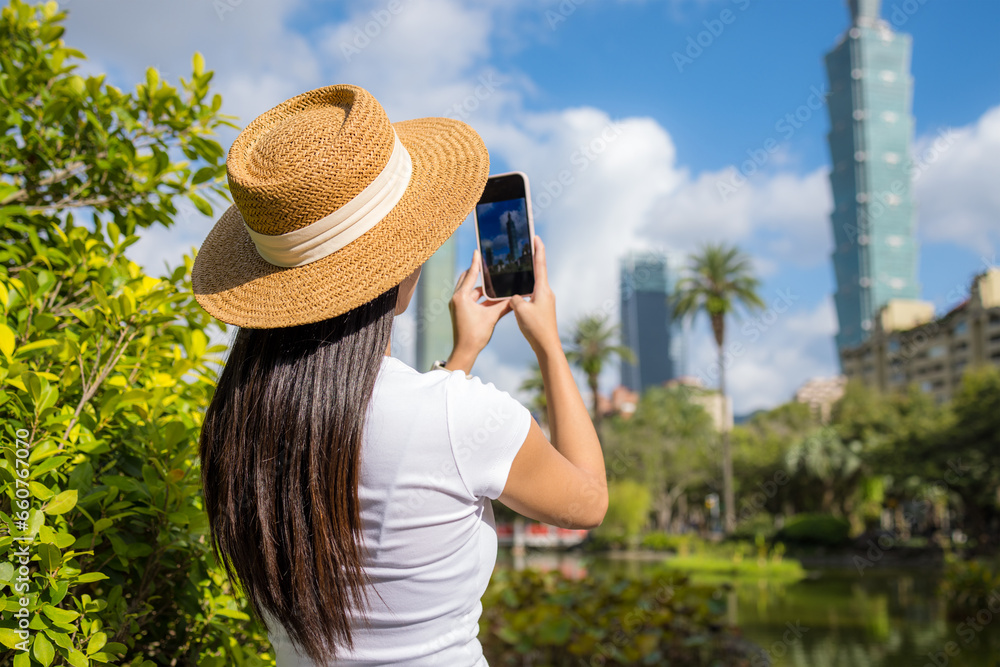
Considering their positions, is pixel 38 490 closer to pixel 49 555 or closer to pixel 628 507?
pixel 49 555

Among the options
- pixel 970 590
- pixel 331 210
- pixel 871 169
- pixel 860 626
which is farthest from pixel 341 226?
pixel 871 169

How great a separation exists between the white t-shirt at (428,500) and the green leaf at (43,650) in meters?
0.54

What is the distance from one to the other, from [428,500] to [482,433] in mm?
122

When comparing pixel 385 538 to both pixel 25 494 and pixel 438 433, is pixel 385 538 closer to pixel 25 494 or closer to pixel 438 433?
pixel 438 433

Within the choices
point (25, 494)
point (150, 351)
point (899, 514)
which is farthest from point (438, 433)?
point (899, 514)

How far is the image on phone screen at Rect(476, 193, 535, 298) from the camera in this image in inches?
54.6

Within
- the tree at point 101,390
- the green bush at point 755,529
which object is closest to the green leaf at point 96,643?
the tree at point 101,390

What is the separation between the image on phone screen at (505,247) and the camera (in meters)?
1.39

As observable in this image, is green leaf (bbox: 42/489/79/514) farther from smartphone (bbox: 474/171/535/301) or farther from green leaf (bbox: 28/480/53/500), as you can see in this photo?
smartphone (bbox: 474/171/535/301)

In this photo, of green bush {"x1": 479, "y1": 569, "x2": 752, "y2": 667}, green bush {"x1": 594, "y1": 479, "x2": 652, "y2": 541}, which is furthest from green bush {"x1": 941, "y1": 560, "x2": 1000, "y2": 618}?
green bush {"x1": 594, "y1": 479, "x2": 652, "y2": 541}

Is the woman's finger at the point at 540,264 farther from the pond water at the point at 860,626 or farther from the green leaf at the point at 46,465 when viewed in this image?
the pond water at the point at 860,626

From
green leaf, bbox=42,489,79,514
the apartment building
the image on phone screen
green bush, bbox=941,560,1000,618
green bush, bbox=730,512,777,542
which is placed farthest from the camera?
the apartment building

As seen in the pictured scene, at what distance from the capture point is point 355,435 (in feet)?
3.28

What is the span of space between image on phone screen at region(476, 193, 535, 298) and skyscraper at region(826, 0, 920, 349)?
15944cm
